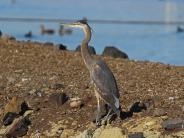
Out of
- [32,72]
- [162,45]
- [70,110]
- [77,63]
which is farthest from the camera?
[162,45]

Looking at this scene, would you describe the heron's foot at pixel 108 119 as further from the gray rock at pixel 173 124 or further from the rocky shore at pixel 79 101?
the gray rock at pixel 173 124

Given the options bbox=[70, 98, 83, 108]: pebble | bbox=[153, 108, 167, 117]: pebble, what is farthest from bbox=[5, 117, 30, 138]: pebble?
bbox=[153, 108, 167, 117]: pebble

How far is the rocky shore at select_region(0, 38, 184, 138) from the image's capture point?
9445 millimetres

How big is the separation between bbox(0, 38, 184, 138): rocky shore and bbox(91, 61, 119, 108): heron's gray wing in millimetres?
370

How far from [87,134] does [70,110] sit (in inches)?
45.9

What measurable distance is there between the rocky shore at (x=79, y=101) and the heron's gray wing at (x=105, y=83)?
1.21 feet

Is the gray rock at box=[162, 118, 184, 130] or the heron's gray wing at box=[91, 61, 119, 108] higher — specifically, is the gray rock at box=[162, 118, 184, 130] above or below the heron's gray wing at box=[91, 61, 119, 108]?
below

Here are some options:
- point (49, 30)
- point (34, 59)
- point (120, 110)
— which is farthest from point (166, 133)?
point (49, 30)

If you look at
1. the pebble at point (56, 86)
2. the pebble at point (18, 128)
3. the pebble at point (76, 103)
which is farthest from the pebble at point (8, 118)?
the pebble at point (56, 86)

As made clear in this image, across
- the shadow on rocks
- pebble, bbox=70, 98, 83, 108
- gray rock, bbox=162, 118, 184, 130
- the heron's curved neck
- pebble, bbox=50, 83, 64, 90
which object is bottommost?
gray rock, bbox=162, 118, 184, 130

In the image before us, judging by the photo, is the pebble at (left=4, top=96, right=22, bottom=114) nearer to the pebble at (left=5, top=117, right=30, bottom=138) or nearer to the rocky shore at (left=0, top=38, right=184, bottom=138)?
the rocky shore at (left=0, top=38, right=184, bottom=138)

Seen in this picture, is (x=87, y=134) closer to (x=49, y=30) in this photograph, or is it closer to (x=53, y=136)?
(x=53, y=136)

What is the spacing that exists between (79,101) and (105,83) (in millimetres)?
1125

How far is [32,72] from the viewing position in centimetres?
1313
